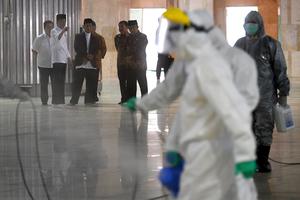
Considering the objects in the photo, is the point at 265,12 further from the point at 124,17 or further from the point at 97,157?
the point at 97,157

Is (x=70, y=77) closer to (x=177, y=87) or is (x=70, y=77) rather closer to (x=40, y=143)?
(x=40, y=143)

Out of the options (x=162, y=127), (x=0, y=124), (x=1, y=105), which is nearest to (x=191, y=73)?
(x=162, y=127)

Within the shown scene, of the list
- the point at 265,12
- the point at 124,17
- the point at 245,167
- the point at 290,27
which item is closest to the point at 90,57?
the point at 245,167

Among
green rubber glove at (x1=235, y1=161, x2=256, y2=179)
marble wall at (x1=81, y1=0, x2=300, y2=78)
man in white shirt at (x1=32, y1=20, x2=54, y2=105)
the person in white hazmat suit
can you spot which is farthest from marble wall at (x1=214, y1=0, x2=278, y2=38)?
green rubber glove at (x1=235, y1=161, x2=256, y2=179)

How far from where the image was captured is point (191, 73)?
14.5ft

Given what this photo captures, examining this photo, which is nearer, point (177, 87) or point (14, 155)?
point (177, 87)

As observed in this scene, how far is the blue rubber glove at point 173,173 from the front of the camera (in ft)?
15.3

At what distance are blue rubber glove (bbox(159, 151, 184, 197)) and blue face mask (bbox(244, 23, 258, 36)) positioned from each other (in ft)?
12.0

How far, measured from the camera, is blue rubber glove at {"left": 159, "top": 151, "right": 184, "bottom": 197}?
184 inches

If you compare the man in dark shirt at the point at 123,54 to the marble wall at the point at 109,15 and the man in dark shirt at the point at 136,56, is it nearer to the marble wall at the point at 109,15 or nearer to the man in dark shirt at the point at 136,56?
the man in dark shirt at the point at 136,56

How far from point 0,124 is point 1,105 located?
4045 millimetres

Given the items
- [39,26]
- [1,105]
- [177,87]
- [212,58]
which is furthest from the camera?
[39,26]

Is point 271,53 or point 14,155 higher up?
point 271,53

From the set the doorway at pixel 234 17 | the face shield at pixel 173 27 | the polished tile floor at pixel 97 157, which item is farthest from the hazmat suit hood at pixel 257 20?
the doorway at pixel 234 17
